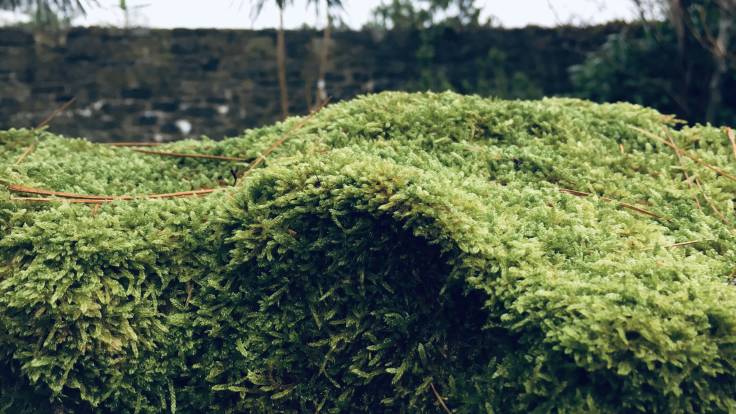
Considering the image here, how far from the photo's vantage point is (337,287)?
1928 mm

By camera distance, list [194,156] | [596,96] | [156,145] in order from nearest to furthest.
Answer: [194,156]
[156,145]
[596,96]

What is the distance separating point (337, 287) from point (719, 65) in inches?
266

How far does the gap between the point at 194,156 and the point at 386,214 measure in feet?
3.72

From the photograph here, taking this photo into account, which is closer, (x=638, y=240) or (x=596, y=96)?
(x=638, y=240)

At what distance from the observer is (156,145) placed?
303 cm

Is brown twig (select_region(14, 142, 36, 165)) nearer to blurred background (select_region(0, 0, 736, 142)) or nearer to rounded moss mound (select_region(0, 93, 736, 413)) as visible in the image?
rounded moss mound (select_region(0, 93, 736, 413))

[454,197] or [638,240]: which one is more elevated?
[454,197]

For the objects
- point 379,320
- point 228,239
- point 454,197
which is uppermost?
point 454,197

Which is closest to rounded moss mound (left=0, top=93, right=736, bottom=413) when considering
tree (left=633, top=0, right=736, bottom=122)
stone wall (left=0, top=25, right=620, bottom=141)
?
tree (left=633, top=0, right=736, bottom=122)

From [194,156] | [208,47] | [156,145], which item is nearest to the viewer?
[194,156]

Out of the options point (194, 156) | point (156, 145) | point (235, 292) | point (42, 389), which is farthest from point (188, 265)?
point (156, 145)

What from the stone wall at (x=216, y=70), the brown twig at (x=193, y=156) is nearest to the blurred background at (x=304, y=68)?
the stone wall at (x=216, y=70)

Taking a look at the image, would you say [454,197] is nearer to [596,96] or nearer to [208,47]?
[596,96]

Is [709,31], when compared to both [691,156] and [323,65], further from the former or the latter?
[691,156]
